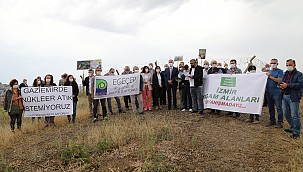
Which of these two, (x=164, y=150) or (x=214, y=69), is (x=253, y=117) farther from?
(x=164, y=150)

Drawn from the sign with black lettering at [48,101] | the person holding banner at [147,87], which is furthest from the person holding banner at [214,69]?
the sign with black lettering at [48,101]

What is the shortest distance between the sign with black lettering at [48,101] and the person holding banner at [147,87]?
10.6ft

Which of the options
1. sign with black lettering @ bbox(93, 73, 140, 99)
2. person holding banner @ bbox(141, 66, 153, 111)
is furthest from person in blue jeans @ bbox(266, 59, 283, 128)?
sign with black lettering @ bbox(93, 73, 140, 99)

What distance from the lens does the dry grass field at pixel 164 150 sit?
5.40 metres

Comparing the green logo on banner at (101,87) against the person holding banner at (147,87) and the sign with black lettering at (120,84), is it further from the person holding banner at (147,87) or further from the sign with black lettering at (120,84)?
the person holding banner at (147,87)

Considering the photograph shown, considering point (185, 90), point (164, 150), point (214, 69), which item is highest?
point (214, 69)

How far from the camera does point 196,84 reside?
10508mm

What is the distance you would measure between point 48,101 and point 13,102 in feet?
4.61

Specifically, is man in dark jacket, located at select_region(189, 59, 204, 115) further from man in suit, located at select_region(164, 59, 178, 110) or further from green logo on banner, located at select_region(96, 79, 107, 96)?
green logo on banner, located at select_region(96, 79, 107, 96)

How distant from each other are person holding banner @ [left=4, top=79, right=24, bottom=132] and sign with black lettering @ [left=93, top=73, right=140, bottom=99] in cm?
318

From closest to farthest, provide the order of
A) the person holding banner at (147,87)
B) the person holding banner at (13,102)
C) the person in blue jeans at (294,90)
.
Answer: the person in blue jeans at (294,90) → the person holding banner at (13,102) → the person holding banner at (147,87)

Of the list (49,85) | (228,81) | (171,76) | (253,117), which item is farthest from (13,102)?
(253,117)

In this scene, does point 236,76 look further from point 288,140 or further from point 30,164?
point 30,164

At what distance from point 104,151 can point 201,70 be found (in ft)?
18.7
